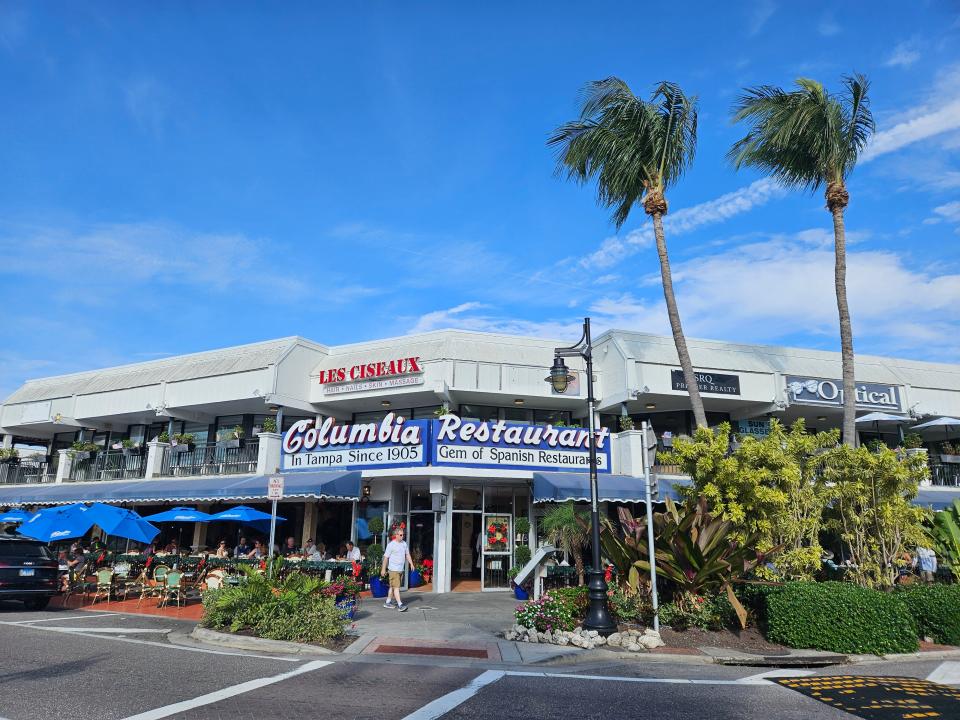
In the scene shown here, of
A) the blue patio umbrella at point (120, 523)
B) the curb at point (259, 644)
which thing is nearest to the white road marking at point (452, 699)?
the curb at point (259, 644)

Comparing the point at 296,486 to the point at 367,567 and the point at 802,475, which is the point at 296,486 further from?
the point at 802,475

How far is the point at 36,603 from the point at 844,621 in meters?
16.3

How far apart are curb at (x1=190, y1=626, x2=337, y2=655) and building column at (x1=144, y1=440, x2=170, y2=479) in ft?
53.5

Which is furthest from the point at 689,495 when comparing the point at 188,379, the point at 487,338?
the point at 188,379

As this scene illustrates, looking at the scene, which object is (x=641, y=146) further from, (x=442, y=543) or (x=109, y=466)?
(x=109, y=466)

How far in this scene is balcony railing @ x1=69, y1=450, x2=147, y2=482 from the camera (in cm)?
2656

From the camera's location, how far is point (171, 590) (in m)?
15.8

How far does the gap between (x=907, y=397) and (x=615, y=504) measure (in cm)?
1231

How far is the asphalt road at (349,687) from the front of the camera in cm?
646

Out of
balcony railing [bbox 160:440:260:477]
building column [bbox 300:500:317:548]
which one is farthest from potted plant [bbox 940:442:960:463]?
balcony railing [bbox 160:440:260:477]

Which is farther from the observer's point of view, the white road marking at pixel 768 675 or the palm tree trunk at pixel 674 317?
the palm tree trunk at pixel 674 317

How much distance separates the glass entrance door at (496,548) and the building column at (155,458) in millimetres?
12984

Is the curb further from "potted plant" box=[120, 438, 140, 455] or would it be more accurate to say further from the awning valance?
"potted plant" box=[120, 438, 140, 455]

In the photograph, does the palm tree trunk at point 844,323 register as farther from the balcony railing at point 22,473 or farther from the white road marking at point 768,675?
the balcony railing at point 22,473
